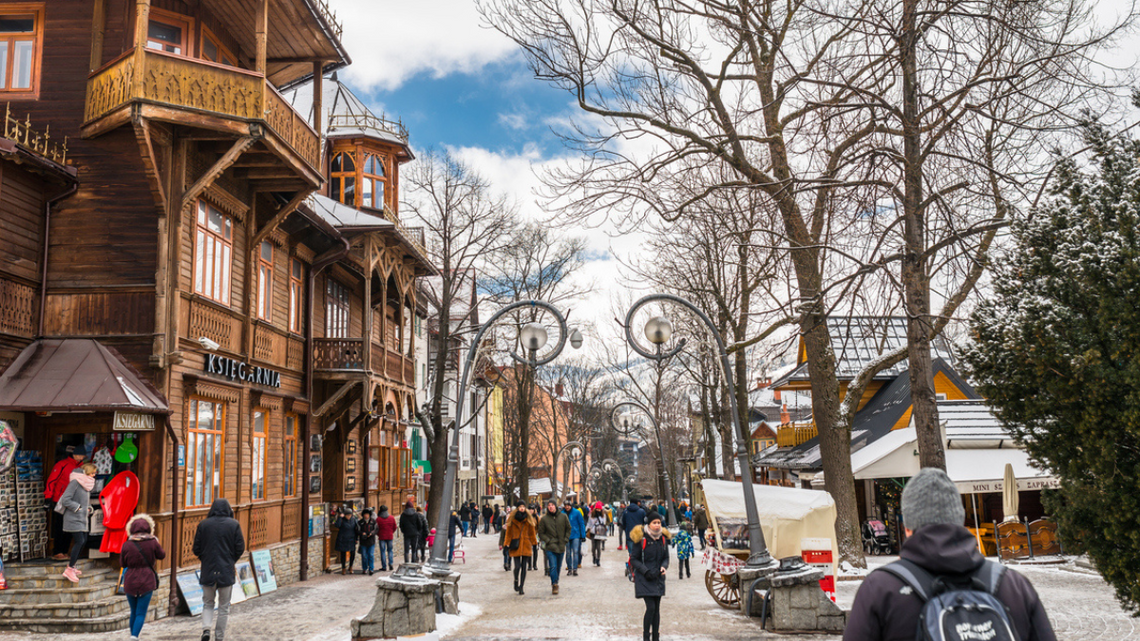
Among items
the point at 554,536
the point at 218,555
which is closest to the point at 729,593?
the point at 554,536

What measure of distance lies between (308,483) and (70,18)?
449 inches

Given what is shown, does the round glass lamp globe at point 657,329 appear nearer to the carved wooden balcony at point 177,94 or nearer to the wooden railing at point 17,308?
the carved wooden balcony at point 177,94

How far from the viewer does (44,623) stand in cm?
1292

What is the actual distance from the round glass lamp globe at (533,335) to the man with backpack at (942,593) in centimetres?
1169

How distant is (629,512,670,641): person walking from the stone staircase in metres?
7.92

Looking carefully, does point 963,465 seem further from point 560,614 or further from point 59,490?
point 59,490

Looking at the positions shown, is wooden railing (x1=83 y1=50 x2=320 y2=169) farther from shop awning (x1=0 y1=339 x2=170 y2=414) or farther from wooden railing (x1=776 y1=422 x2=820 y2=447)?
wooden railing (x1=776 y1=422 x2=820 y2=447)

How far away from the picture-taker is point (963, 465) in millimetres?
24016

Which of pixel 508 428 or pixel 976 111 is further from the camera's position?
pixel 508 428

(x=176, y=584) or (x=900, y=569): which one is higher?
(x=900, y=569)

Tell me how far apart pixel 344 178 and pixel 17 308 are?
554 inches

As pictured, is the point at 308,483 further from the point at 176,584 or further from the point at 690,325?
the point at 690,325

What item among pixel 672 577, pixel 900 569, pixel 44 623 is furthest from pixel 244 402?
A: pixel 900 569

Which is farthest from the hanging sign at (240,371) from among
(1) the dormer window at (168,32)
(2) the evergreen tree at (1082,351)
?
(2) the evergreen tree at (1082,351)
